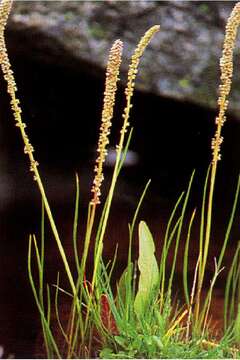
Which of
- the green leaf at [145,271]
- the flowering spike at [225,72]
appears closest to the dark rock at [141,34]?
the flowering spike at [225,72]

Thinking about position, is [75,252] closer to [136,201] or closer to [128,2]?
[136,201]

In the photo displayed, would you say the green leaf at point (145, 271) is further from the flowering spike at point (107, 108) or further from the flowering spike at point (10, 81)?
the flowering spike at point (10, 81)

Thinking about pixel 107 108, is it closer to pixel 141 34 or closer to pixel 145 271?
pixel 141 34

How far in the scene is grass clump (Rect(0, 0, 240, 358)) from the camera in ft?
5.96

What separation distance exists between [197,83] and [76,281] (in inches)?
16.0

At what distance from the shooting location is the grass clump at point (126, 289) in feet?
5.96

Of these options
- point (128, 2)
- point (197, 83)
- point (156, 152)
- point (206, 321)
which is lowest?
point (206, 321)

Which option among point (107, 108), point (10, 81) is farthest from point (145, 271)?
point (10, 81)

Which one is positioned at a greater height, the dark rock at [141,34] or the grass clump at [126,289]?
the dark rock at [141,34]

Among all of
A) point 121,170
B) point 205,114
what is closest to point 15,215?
point 121,170

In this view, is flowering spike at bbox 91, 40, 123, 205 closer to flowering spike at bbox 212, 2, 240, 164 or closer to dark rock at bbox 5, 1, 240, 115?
dark rock at bbox 5, 1, 240, 115

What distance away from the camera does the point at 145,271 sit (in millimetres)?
1836

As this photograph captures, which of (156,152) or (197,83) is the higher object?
(197,83)

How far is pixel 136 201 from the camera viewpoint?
1.85 m
